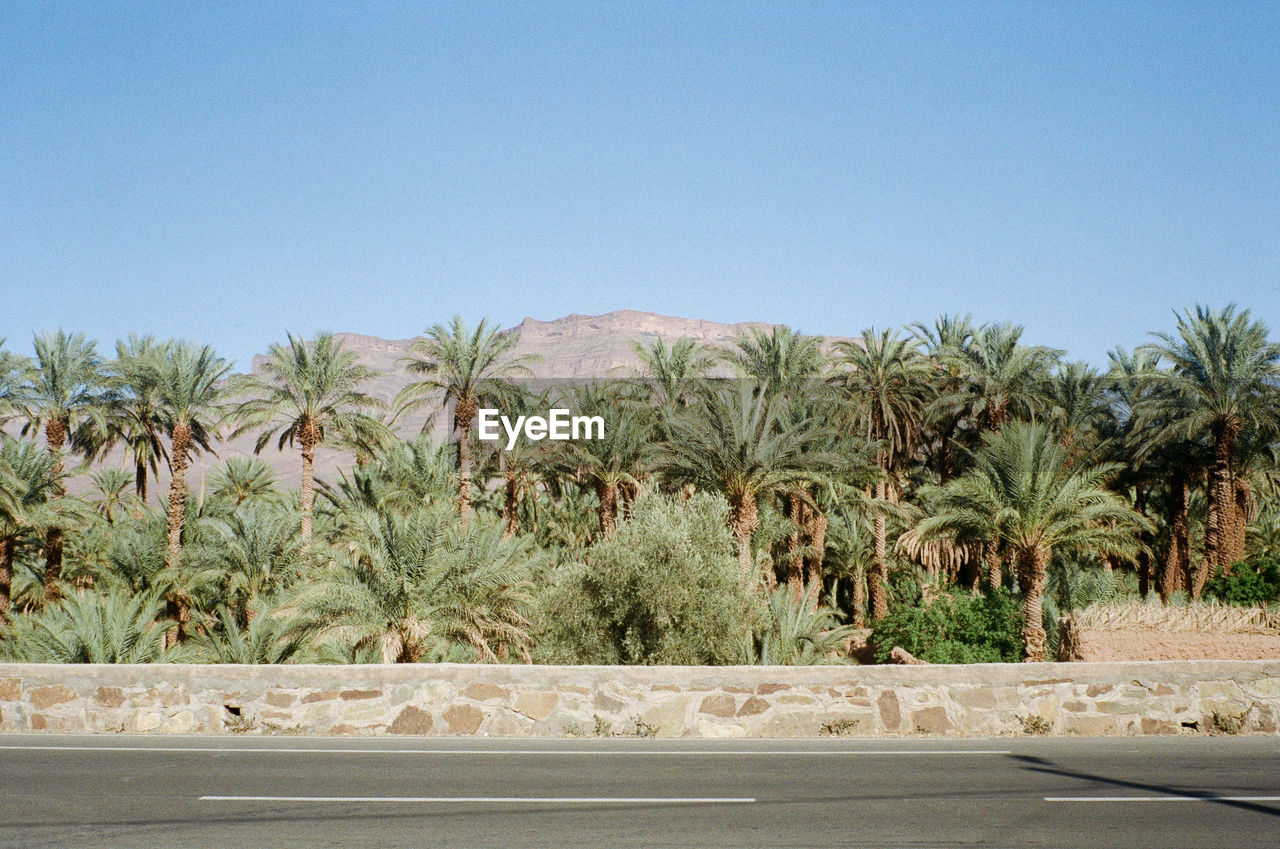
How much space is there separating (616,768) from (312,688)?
14.4ft

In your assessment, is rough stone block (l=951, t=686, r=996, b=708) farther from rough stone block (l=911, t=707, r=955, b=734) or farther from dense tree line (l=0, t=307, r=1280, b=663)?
dense tree line (l=0, t=307, r=1280, b=663)

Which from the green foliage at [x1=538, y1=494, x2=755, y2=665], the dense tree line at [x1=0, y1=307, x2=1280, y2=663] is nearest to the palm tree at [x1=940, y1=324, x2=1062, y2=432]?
the dense tree line at [x1=0, y1=307, x2=1280, y2=663]

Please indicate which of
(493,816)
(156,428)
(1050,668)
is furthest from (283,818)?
(156,428)

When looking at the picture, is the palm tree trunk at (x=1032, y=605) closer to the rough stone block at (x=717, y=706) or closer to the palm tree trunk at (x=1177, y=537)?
the rough stone block at (x=717, y=706)

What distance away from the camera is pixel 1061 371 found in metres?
44.4

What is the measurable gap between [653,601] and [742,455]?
10032mm

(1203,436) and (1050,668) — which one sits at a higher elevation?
(1203,436)

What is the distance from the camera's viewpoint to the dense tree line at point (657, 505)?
19.5 m

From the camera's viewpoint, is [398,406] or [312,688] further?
[398,406]

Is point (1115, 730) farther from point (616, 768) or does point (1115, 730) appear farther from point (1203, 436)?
point (1203, 436)

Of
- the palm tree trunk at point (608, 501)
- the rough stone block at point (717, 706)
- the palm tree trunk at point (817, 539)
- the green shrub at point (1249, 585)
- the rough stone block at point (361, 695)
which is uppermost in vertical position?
the palm tree trunk at point (608, 501)

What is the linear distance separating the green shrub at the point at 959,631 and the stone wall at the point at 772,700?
47.4ft

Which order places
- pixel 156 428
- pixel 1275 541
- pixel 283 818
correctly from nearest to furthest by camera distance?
pixel 283 818
pixel 156 428
pixel 1275 541

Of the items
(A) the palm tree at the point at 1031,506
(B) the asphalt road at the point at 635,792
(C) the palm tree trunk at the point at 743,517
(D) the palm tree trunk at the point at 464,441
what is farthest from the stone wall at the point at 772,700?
(D) the palm tree trunk at the point at 464,441
